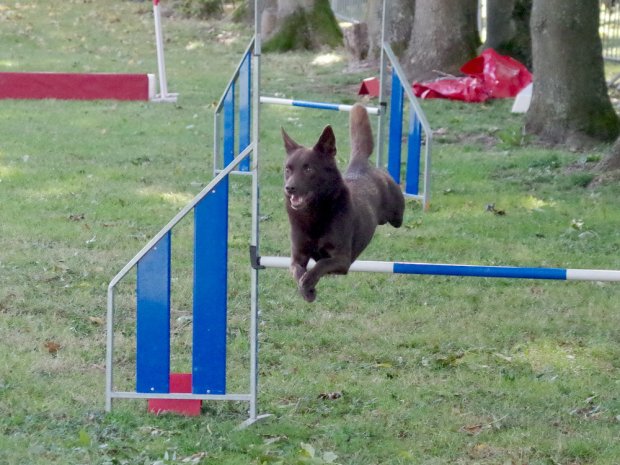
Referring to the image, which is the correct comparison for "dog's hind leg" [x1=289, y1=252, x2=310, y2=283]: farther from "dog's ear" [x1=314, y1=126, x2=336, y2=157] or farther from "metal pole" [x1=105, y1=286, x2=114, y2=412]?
"metal pole" [x1=105, y1=286, x2=114, y2=412]

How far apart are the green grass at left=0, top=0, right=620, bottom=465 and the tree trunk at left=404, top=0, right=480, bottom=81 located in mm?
3276

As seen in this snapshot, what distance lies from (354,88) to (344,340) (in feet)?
35.5

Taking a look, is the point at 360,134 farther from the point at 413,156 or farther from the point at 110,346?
the point at 413,156

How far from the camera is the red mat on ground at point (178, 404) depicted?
583 centimetres

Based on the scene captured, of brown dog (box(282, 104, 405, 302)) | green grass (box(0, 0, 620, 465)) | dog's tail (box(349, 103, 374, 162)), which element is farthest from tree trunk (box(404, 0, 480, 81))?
brown dog (box(282, 104, 405, 302))

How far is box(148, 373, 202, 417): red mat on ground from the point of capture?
19.1 feet

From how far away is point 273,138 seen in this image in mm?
13523

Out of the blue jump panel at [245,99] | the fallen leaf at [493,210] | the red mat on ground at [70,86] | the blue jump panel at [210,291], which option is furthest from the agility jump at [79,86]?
the blue jump panel at [210,291]

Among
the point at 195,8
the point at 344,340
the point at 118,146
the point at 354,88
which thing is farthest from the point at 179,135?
the point at 195,8

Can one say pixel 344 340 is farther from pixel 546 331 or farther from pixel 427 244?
pixel 427 244

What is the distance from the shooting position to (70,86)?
16156mm

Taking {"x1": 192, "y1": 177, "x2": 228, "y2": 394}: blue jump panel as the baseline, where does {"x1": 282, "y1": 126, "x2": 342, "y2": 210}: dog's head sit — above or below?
above

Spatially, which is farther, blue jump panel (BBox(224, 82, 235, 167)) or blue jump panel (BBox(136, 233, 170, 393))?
blue jump panel (BBox(224, 82, 235, 167))

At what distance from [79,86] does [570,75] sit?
7079 millimetres
